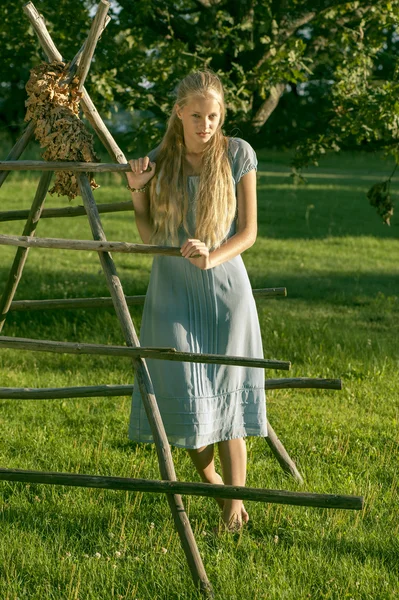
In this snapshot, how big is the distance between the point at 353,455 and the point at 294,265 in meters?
9.06

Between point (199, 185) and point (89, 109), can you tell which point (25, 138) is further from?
point (199, 185)

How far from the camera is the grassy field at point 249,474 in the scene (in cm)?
372

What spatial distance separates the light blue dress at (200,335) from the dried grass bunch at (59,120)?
0.33 m

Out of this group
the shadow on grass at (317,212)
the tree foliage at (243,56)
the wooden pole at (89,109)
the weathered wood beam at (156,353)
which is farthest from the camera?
the shadow on grass at (317,212)

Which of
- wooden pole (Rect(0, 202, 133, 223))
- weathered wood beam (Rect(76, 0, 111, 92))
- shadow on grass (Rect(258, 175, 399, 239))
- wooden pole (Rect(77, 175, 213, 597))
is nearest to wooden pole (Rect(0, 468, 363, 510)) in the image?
wooden pole (Rect(77, 175, 213, 597))

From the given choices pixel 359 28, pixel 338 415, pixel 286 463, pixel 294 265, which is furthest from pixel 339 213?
pixel 286 463

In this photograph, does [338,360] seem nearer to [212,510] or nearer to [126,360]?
[126,360]

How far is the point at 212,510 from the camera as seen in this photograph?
4.43m

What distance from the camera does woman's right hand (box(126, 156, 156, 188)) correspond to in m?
3.92

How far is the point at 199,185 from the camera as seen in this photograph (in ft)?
13.0

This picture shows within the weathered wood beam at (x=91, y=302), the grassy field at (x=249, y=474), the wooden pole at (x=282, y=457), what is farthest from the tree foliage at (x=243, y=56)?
the wooden pole at (x=282, y=457)

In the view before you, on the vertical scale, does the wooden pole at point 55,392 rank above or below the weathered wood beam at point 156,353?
below

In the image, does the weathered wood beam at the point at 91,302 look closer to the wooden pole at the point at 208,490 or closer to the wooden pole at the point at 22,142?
the wooden pole at the point at 22,142

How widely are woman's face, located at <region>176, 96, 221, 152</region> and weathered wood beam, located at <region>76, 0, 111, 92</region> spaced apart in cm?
45
